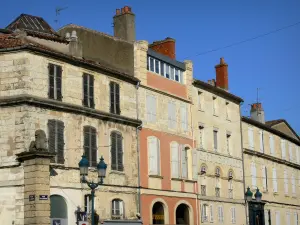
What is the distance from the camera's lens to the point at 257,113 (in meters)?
52.4

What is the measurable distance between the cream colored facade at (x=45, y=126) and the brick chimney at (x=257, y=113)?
2198cm

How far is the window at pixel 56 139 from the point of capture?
28.5 metres

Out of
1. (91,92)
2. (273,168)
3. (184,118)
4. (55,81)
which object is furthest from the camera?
(273,168)

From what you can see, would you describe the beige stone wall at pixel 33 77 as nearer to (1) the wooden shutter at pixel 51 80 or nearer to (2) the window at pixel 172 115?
(1) the wooden shutter at pixel 51 80

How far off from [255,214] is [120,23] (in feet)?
57.6

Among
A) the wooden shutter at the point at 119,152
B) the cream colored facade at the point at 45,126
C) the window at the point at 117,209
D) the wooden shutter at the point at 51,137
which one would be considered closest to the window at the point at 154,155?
the cream colored facade at the point at 45,126

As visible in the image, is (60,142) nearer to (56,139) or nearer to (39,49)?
(56,139)

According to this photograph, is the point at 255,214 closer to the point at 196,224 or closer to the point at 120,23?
the point at 196,224

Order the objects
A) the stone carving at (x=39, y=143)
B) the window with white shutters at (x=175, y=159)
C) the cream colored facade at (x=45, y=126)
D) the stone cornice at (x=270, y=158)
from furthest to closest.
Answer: the stone cornice at (x=270, y=158), the window with white shutters at (x=175, y=159), the cream colored facade at (x=45, y=126), the stone carving at (x=39, y=143)

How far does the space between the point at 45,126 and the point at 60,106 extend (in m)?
1.28

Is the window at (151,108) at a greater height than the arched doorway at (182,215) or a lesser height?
greater

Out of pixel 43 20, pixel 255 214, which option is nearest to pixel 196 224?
pixel 255 214

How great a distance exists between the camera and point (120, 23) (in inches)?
1439

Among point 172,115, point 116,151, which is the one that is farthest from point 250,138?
point 116,151
